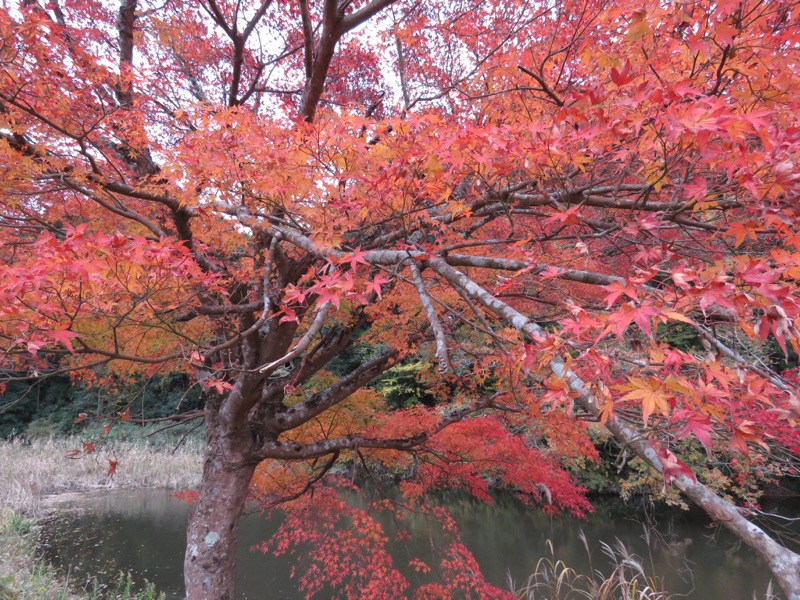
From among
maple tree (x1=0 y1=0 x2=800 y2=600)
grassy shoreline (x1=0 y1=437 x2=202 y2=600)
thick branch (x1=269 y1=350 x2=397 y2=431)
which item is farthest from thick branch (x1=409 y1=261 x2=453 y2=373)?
grassy shoreline (x1=0 y1=437 x2=202 y2=600)

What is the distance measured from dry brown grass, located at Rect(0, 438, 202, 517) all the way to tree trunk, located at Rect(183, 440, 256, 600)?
768 cm

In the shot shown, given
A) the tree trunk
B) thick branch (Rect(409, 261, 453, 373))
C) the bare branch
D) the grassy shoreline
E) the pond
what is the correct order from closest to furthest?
1. thick branch (Rect(409, 261, 453, 373))
2. the bare branch
3. the tree trunk
4. the pond
5. the grassy shoreline

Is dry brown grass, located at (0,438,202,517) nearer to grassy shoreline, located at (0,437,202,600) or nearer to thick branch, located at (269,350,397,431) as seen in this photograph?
grassy shoreline, located at (0,437,202,600)

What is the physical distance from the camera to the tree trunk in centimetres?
398

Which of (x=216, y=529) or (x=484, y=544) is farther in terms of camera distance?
(x=484, y=544)

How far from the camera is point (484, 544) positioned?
344 inches

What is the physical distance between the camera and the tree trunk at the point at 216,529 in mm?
3979

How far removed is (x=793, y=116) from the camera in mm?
2012

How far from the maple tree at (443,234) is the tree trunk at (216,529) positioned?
0.03 m

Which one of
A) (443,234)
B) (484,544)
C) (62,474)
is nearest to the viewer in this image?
(443,234)

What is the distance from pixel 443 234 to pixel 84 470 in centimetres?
1219

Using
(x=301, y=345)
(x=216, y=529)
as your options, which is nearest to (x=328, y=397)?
(x=216, y=529)

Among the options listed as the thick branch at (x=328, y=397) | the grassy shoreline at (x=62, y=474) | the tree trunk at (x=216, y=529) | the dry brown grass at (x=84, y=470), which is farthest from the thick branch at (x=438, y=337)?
the dry brown grass at (x=84, y=470)

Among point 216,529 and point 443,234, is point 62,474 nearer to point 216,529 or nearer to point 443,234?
point 216,529
